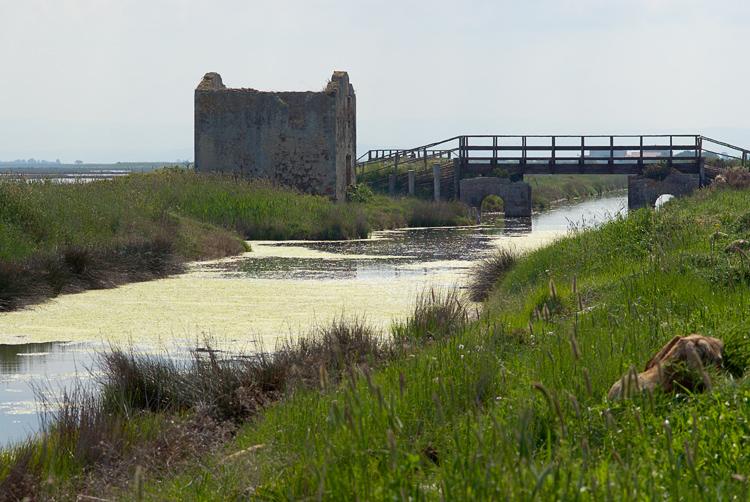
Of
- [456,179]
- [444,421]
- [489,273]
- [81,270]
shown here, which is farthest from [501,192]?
[444,421]

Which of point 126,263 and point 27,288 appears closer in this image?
point 27,288

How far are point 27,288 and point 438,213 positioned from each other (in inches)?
772

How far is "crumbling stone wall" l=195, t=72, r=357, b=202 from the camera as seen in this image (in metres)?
26.1

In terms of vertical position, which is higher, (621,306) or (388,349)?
(621,306)

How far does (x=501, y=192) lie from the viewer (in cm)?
3331

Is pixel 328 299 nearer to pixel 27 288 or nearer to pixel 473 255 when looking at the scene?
pixel 27 288

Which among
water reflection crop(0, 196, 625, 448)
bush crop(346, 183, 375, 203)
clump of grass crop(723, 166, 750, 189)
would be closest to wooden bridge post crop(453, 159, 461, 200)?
bush crop(346, 183, 375, 203)

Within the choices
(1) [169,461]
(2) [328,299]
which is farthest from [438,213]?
(1) [169,461]

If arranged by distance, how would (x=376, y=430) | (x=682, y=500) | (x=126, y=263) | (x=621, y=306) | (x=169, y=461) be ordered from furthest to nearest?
(x=126, y=263) → (x=621, y=306) → (x=169, y=461) → (x=376, y=430) → (x=682, y=500)

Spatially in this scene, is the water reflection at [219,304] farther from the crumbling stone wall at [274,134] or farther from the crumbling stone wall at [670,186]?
the crumbling stone wall at [670,186]

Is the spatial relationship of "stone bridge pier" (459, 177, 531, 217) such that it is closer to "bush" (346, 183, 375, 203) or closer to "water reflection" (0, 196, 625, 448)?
"bush" (346, 183, 375, 203)

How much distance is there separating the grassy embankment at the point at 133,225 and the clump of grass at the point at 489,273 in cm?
517

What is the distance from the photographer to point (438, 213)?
28.2 meters

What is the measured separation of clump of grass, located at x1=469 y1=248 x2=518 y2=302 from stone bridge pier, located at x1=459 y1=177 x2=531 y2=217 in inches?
846
